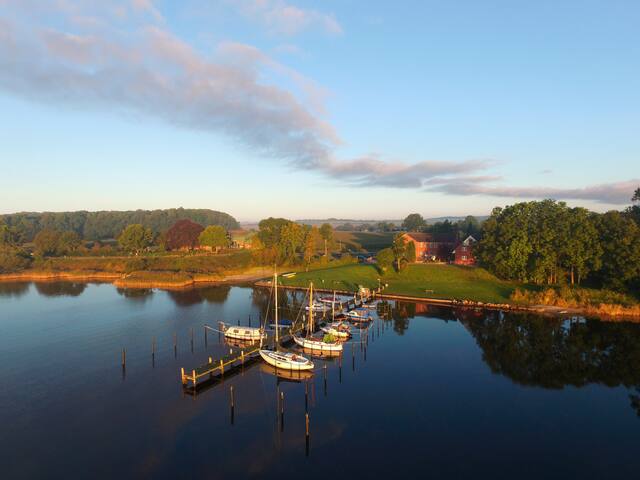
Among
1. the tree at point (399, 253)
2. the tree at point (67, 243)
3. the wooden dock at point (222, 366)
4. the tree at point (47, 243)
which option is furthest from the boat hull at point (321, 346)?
the tree at point (67, 243)

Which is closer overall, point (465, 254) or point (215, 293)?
point (215, 293)

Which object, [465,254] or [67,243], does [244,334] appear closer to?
[465,254]

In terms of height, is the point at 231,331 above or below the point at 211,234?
below

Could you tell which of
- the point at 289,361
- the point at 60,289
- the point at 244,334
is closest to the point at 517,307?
the point at 289,361

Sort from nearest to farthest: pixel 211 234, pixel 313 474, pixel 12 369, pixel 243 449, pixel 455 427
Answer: pixel 313 474
pixel 243 449
pixel 455 427
pixel 12 369
pixel 211 234

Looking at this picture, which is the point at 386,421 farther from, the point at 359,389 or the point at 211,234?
the point at 211,234

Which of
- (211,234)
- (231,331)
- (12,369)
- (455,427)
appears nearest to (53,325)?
(12,369)
